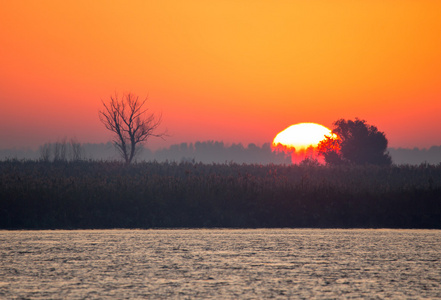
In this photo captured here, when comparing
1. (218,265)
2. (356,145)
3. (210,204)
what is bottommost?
(218,265)

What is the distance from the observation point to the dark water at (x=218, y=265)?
1511 centimetres

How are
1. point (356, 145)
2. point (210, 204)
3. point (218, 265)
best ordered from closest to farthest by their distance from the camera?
1. point (218, 265)
2. point (210, 204)
3. point (356, 145)

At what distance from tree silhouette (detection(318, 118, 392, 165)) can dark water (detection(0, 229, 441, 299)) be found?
56.6 metres

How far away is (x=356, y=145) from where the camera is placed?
279ft

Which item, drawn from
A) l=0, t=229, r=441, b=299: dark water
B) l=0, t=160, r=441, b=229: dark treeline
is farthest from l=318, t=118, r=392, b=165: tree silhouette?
Answer: l=0, t=229, r=441, b=299: dark water

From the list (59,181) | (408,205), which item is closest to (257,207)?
(408,205)

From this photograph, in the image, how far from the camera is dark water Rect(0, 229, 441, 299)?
15109 millimetres

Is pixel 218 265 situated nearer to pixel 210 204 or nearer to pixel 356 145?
pixel 210 204

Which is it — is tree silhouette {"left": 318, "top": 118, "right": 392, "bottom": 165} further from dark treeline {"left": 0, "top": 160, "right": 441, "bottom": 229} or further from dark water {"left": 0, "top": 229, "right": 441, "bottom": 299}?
dark water {"left": 0, "top": 229, "right": 441, "bottom": 299}

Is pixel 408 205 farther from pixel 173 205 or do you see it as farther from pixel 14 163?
pixel 14 163

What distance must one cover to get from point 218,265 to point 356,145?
2713 inches

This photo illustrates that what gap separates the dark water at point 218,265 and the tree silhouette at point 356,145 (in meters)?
56.6

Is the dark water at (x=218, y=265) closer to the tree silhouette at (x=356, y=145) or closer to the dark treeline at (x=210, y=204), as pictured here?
the dark treeline at (x=210, y=204)

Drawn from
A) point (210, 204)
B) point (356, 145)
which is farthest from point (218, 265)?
point (356, 145)
